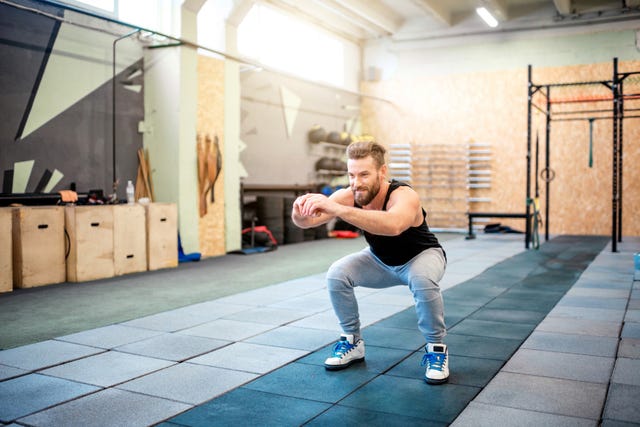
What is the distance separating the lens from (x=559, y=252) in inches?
304

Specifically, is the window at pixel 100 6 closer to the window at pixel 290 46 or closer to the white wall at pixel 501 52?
Answer: the window at pixel 290 46

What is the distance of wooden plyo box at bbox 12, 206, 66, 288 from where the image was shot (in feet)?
16.4

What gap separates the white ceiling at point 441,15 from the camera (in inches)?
391

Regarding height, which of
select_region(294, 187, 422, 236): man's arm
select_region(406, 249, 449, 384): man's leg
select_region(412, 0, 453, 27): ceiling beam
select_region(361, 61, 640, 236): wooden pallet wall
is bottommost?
select_region(406, 249, 449, 384): man's leg

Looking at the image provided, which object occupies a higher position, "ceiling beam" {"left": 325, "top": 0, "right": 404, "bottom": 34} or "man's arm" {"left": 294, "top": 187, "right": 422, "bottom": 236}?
"ceiling beam" {"left": 325, "top": 0, "right": 404, "bottom": 34}

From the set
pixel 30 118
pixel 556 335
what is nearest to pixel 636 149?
pixel 556 335

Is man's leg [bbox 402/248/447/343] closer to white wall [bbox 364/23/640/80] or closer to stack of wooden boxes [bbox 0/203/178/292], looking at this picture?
stack of wooden boxes [bbox 0/203/178/292]

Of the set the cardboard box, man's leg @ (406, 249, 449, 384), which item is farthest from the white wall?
man's leg @ (406, 249, 449, 384)

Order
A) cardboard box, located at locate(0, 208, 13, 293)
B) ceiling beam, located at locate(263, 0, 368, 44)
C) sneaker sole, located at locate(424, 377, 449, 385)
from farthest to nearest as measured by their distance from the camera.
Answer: ceiling beam, located at locate(263, 0, 368, 44)
cardboard box, located at locate(0, 208, 13, 293)
sneaker sole, located at locate(424, 377, 449, 385)

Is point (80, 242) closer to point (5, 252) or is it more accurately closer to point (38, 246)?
point (38, 246)

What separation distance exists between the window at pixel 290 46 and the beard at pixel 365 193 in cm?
649

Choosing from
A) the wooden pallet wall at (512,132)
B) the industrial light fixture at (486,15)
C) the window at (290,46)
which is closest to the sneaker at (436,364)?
the window at (290,46)

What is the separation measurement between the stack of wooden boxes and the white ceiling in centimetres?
456

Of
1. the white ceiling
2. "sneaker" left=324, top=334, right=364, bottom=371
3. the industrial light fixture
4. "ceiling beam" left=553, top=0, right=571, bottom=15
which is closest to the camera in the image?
"sneaker" left=324, top=334, right=364, bottom=371
